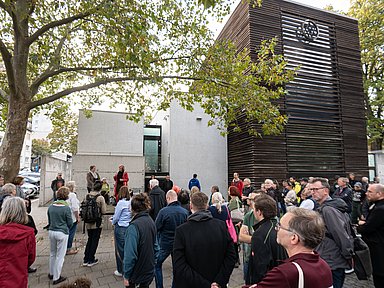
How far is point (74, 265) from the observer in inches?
230

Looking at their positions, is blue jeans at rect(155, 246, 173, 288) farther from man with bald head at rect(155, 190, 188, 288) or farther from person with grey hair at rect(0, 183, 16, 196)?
person with grey hair at rect(0, 183, 16, 196)

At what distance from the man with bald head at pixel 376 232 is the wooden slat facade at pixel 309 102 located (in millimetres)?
9229

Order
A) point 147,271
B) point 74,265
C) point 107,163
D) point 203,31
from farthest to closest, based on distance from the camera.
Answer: point 107,163
point 203,31
point 74,265
point 147,271

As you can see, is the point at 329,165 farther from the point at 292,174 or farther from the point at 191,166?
the point at 191,166

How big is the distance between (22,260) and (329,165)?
15.4 metres

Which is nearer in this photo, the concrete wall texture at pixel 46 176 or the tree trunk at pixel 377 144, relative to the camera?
the concrete wall texture at pixel 46 176

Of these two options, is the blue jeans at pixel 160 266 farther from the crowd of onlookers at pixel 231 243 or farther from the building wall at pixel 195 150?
the building wall at pixel 195 150

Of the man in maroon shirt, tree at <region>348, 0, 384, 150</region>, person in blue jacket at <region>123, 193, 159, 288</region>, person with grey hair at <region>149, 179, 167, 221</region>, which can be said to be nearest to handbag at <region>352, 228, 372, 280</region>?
the man in maroon shirt

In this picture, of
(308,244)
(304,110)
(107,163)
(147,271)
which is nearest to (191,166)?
(107,163)

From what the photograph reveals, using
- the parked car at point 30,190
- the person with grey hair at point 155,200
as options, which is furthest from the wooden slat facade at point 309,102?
the parked car at point 30,190

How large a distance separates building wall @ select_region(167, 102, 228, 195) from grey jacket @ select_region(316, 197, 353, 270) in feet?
39.3

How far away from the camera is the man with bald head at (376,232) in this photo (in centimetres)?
360

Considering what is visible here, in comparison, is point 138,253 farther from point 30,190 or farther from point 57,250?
point 30,190

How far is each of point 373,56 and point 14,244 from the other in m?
25.6
